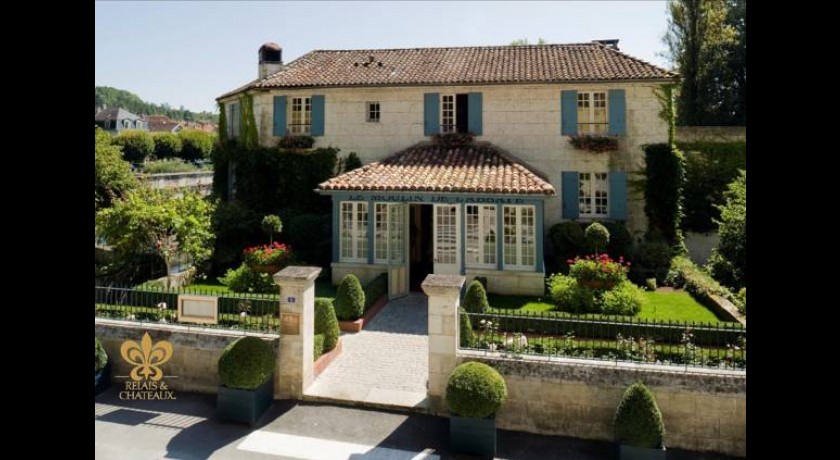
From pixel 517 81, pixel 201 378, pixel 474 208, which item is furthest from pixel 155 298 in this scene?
pixel 517 81

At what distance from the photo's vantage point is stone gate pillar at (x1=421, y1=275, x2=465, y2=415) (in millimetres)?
10164

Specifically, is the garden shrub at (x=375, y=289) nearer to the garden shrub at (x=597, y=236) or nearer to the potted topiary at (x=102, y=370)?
the potted topiary at (x=102, y=370)

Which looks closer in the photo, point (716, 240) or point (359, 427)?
point (359, 427)

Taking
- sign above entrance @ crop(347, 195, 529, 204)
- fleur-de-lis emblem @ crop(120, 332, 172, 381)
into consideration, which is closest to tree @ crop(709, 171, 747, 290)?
sign above entrance @ crop(347, 195, 529, 204)

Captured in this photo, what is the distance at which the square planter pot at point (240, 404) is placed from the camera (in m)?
10.1

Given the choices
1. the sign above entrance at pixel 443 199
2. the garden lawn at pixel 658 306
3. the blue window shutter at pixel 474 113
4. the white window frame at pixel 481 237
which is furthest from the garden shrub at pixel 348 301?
the blue window shutter at pixel 474 113

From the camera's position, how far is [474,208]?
57.8ft

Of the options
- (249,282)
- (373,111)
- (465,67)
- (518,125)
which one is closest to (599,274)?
(518,125)

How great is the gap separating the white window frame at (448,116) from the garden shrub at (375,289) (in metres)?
7.29

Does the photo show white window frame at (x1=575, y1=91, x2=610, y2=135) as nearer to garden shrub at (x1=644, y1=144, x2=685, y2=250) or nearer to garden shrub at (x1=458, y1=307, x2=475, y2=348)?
garden shrub at (x1=644, y1=144, x2=685, y2=250)

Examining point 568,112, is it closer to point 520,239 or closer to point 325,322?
point 520,239

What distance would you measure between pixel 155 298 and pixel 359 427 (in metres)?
6.14

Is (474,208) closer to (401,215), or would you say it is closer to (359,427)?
(401,215)

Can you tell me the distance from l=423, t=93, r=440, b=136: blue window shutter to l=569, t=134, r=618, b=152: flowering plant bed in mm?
5457
